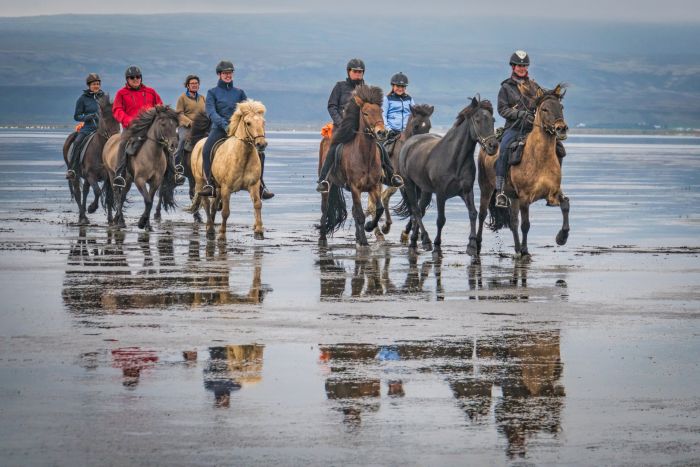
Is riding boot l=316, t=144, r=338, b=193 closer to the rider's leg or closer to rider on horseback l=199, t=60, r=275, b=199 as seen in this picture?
rider on horseback l=199, t=60, r=275, b=199

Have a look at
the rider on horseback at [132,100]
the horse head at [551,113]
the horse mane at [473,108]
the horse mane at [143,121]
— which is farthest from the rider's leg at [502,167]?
the rider on horseback at [132,100]

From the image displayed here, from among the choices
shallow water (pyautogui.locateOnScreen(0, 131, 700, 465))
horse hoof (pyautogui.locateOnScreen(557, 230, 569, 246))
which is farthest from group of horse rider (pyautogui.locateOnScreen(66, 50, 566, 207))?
shallow water (pyautogui.locateOnScreen(0, 131, 700, 465))

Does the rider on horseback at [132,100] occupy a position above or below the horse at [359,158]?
above

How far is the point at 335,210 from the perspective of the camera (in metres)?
20.2

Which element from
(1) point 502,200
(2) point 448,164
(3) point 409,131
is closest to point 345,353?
(1) point 502,200

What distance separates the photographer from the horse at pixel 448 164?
1814cm

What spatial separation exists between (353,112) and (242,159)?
1967mm

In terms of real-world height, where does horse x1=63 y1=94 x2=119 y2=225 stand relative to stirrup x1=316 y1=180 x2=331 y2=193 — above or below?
above

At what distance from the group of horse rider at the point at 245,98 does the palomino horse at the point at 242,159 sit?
54cm

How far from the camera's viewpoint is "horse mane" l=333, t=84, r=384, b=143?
63.3 ft

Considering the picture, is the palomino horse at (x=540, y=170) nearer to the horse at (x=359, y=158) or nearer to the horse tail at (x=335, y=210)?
the horse at (x=359, y=158)

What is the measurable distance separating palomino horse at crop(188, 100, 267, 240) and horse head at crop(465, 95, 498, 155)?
3233 mm

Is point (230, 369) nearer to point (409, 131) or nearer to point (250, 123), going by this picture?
point (250, 123)

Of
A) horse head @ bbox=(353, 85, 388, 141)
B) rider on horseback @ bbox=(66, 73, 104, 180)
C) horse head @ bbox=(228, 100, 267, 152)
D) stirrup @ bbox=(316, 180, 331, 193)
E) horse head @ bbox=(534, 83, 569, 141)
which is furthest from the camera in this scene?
rider on horseback @ bbox=(66, 73, 104, 180)
